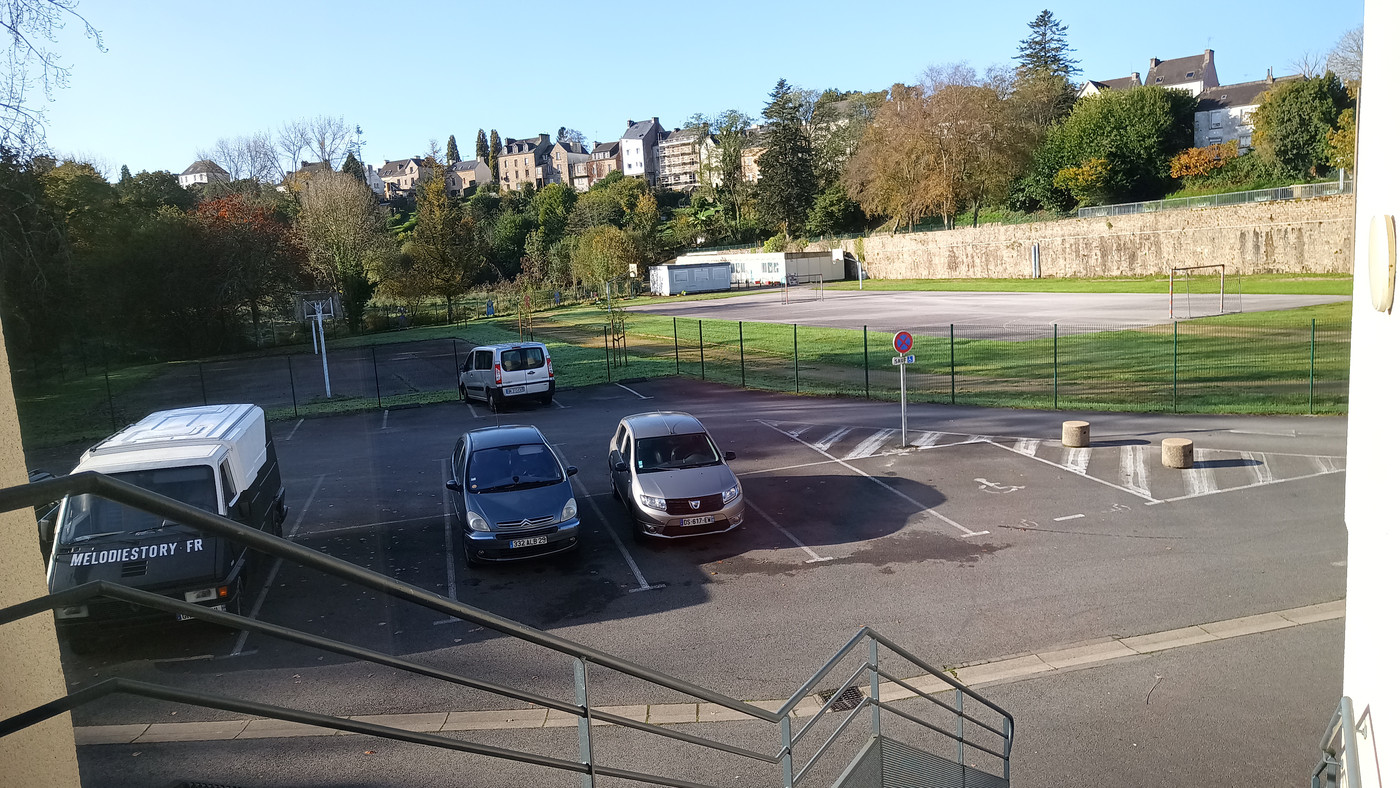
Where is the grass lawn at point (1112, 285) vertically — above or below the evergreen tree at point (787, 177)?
below

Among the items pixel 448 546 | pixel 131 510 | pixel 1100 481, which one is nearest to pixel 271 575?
pixel 448 546

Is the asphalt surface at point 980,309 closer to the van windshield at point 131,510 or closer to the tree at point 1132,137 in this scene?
the tree at point 1132,137

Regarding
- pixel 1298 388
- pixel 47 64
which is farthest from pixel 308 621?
pixel 1298 388

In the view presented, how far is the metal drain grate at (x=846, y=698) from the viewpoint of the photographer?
8602 millimetres

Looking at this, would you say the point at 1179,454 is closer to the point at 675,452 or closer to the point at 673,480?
the point at 675,452

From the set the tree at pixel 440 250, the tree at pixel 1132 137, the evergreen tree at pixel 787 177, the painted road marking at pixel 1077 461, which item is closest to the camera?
the painted road marking at pixel 1077 461

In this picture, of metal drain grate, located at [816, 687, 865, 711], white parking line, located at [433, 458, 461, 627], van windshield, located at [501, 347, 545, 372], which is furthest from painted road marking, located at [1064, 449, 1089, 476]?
van windshield, located at [501, 347, 545, 372]

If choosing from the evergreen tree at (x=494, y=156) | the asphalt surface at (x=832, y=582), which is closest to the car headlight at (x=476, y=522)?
the asphalt surface at (x=832, y=582)

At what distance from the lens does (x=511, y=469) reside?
13.2 meters

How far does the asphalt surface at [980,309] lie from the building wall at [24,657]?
3871cm

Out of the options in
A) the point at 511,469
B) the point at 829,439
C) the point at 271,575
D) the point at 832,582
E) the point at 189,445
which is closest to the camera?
the point at 189,445

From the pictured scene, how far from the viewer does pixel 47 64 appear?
9.81m

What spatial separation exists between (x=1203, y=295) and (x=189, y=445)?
165 ft

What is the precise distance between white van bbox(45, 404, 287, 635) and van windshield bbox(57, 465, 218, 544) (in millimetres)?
11
